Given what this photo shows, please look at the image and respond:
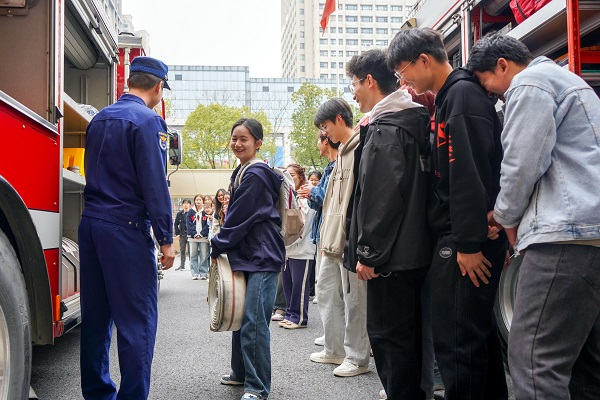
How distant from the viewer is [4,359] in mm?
2301

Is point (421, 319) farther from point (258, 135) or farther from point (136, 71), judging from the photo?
point (136, 71)

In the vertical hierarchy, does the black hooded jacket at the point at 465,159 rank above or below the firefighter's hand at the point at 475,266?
above

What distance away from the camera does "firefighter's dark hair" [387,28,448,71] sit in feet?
8.88

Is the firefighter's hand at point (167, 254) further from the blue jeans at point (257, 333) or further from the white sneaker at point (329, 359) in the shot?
the white sneaker at point (329, 359)

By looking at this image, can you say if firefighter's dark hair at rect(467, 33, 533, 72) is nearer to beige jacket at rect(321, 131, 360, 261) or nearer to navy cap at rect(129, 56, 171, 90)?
beige jacket at rect(321, 131, 360, 261)

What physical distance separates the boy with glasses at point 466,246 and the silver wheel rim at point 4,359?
1.81 m

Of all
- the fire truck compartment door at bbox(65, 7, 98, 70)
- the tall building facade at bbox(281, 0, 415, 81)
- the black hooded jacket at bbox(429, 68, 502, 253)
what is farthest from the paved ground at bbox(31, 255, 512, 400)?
the tall building facade at bbox(281, 0, 415, 81)

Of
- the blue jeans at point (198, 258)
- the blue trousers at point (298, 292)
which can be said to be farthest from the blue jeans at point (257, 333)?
the blue jeans at point (198, 258)

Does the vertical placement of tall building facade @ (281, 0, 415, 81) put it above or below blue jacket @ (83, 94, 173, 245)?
above

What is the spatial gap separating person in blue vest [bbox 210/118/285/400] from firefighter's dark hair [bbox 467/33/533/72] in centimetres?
155

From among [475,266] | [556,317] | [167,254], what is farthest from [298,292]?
[556,317]

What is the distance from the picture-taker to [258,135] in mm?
3846

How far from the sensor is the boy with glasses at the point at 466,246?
2.36 meters

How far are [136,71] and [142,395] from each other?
1803 mm
